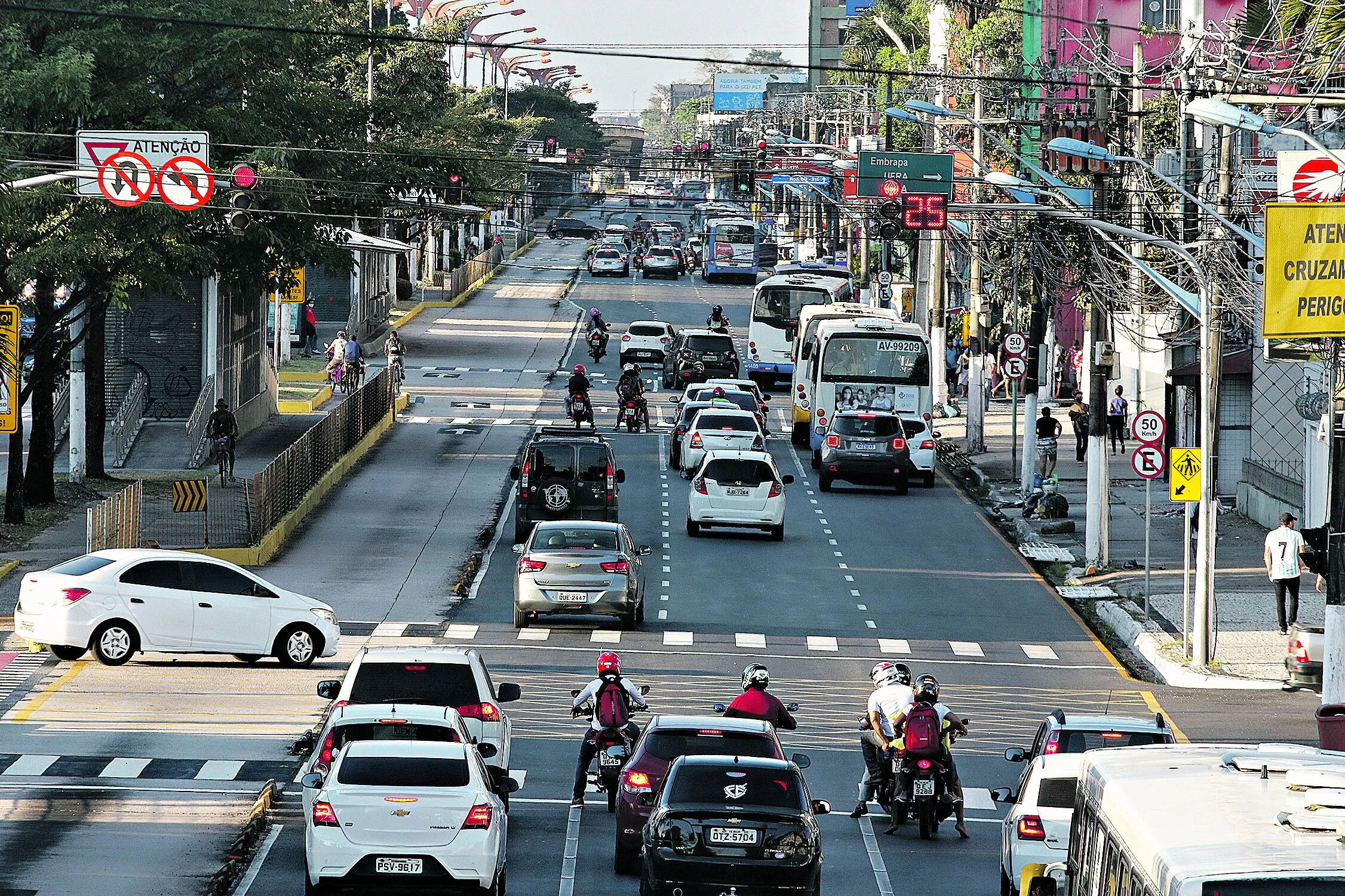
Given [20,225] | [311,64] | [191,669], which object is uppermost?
[311,64]

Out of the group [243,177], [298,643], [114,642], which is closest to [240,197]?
[243,177]

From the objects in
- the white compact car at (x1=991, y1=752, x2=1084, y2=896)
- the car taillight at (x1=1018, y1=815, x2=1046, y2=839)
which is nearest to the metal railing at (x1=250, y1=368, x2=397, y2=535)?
the white compact car at (x1=991, y1=752, x2=1084, y2=896)

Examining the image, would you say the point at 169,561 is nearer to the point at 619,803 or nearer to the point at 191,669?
the point at 191,669

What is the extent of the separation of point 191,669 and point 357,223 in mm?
41703

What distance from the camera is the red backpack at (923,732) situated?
63.1ft

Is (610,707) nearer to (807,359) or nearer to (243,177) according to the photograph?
(243,177)

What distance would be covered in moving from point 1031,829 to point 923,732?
130 inches

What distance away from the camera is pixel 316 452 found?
44406mm

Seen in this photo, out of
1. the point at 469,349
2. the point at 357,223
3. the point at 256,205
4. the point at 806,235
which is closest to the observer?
the point at 256,205

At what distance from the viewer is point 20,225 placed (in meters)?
36.3

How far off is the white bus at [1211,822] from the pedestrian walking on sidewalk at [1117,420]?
4254 centimetres

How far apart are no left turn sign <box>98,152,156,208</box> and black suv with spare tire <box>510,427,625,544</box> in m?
9.33

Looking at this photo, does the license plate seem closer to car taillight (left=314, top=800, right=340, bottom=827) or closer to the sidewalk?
car taillight (left=314, top=800, right=340, bottom=827)

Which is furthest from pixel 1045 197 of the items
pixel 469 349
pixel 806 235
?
pixel 806 235
